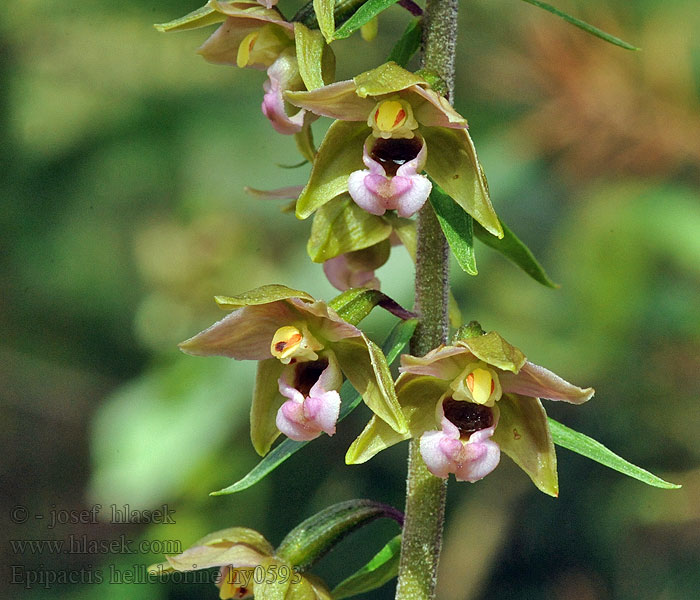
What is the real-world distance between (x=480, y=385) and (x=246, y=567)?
1.69 feet

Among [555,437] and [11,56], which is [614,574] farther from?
[11,56]

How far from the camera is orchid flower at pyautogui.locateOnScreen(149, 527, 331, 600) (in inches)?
61.6

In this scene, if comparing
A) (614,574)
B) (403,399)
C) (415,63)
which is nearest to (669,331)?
(614,574)

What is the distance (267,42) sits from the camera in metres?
1.55

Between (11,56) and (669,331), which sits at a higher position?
(11,56)

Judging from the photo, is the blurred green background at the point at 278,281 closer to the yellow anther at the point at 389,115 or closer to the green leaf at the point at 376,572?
the green leaf at the point at 376,572

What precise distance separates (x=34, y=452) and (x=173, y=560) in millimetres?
2879

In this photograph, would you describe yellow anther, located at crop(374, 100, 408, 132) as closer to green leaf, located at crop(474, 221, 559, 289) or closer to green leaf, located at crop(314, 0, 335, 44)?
green leaf, located at crop(314, 0, 335, 44)

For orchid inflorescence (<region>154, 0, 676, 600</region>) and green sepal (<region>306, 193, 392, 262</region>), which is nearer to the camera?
orchid inflorescence (<region>154, 0, 676, 600</region>)

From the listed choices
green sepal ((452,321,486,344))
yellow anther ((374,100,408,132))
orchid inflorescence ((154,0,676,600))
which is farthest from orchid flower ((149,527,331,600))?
yellow anther ((374,100,408,132))

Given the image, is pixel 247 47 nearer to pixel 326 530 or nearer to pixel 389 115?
pixel 389 115

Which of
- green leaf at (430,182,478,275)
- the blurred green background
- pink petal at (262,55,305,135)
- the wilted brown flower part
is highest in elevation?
pink petal at (262,55,305,135)

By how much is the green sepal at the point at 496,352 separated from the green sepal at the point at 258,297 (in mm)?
238

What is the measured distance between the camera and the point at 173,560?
157 centimetres
